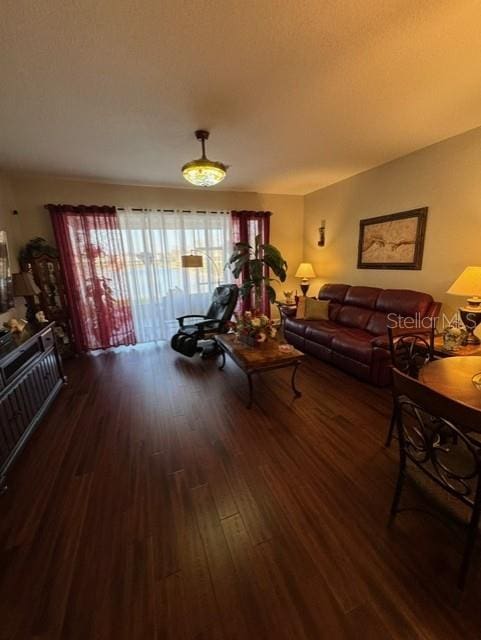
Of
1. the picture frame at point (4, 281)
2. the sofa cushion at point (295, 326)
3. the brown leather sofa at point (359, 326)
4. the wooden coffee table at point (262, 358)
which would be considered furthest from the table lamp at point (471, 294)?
the picture frame at point (4, 281)

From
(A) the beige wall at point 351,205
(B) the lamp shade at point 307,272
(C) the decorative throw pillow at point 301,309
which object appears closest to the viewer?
(A) the beige wall at point 351,205

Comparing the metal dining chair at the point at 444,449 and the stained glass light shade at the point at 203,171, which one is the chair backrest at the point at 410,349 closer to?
the metal dining chair at the point at 444,449

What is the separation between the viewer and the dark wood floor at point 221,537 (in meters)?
1.07

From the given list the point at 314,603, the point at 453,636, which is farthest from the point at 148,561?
the point at 453,636

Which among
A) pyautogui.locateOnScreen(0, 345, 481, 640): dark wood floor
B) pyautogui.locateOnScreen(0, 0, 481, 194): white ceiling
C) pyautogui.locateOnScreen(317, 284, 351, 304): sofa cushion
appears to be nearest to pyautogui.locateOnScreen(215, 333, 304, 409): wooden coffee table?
pyautogui.locateOnScreen(0, 345, 481, 640): dark wood floor

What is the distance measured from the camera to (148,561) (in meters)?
1.28

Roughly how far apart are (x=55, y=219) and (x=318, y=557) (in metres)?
4.70

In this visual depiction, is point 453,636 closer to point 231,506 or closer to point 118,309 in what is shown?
point 231,506

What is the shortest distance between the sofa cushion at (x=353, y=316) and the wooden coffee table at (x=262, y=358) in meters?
1.41

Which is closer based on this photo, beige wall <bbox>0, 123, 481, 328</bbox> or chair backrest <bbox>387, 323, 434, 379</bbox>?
chair backrest <bbox>387, 323, 434, 379</bbox>

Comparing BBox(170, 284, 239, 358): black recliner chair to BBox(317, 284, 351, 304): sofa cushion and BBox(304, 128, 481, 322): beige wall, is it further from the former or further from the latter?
BBox(304, 128, 481, 322): beige wall

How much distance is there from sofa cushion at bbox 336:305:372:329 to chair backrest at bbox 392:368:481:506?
2.43 m

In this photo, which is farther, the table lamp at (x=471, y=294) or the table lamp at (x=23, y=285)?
the table lamp at (x=23, y=285)

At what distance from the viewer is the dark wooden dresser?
1.89m
